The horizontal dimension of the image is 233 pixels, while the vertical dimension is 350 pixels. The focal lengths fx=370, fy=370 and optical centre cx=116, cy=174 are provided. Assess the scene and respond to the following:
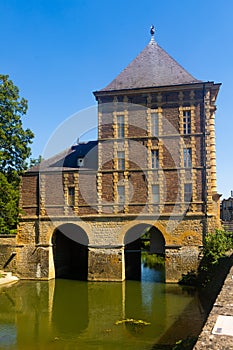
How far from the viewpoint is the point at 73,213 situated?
2097cm

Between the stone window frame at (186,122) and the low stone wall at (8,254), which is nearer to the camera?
the stone window frame at (186,122)

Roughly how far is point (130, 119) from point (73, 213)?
619cm

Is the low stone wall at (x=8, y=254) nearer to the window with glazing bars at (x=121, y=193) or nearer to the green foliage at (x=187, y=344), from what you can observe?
the window with glazing bars at (x=121, y=193)

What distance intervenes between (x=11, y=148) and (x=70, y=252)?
873cm

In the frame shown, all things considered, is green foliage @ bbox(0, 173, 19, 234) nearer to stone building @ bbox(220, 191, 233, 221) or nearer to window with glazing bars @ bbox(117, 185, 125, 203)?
window with glazing bars @ bbox(117, 185, 125, 203)

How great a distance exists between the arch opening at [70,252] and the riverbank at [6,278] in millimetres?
2567

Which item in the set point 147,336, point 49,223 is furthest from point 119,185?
point 147,336

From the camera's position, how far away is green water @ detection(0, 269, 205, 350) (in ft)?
35.4

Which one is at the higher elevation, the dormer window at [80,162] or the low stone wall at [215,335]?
the dormer window at [80,162]

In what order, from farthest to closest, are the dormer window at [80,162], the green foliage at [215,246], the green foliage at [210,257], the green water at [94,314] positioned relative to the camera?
the dormer window at [80,162], the green foliage at [215,246], the green foliage at [210,257], the green water at [94,314]

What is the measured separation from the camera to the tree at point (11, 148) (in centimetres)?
2084

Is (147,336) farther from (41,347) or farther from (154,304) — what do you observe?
(154,304)

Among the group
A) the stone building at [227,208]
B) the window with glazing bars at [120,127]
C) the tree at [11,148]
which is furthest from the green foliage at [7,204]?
the stone building at [227,208]

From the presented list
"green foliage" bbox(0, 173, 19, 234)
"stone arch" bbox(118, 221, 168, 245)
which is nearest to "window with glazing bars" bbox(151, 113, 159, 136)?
"stone arch" bbox(118, 221, 168, 245)
